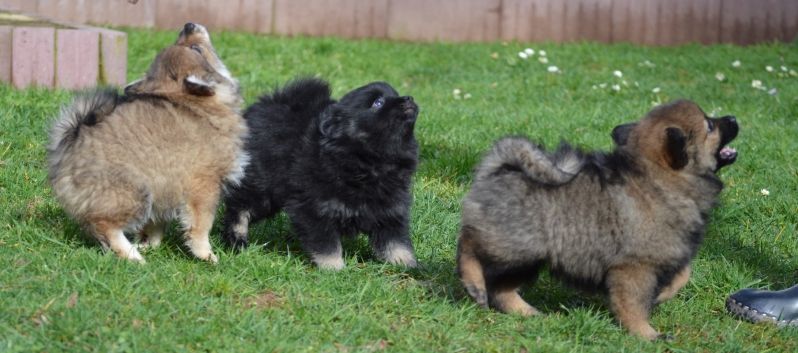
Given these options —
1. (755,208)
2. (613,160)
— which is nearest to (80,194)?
(613,160)

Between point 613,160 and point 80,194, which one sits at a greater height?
point 613,160

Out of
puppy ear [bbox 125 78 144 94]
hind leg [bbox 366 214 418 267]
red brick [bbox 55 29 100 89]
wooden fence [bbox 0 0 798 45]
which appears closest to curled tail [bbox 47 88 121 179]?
puppy ear [bbox 125 78 144 94]

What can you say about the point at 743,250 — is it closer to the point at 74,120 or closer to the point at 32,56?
the point at 74,120

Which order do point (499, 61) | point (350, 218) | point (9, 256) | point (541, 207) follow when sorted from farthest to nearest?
point (499, 61) < point (350, 218) < point (9, 256) < point (541, 207)

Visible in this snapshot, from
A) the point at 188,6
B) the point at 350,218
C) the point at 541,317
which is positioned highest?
the point at 188,6

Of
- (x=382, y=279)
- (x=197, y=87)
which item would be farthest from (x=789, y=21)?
(x=197, y=87)

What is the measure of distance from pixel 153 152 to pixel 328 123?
953mm

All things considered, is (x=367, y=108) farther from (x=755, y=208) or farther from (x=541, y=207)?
(x=755, y=208)

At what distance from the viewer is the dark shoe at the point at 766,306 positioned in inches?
156

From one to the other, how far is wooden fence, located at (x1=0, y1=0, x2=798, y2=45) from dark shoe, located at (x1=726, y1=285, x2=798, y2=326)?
26.7ft

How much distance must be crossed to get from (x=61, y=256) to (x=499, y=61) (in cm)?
713

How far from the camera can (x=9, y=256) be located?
3873mm

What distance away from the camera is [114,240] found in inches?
155

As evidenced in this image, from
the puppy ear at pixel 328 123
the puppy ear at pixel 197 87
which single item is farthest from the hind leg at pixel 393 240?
the puppy ear at pixel 197 87
